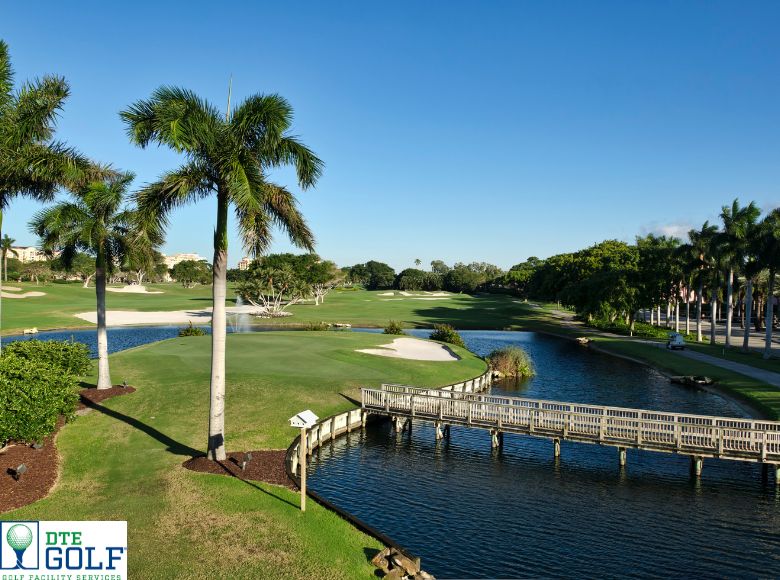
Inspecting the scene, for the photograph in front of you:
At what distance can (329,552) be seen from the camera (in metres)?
15.2

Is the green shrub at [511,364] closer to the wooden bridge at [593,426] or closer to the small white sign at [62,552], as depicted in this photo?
the wooden bridge at [593,426]

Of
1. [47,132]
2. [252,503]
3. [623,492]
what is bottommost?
[623,492]

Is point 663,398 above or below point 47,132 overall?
below

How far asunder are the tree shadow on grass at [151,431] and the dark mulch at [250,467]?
4.76 ft

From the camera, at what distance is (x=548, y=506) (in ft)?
72.5

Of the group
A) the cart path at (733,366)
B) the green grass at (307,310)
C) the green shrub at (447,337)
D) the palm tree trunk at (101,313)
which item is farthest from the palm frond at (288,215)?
the green grass at (307,310)

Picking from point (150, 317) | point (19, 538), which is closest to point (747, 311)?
point (19, 538)

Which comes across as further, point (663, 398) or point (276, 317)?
point (276, 317)

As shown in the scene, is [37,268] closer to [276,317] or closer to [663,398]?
[276,317]

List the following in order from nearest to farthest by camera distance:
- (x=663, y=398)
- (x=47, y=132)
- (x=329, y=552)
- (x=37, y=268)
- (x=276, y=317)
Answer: (x=329, y=552) → (x=47, y=132) → (x=663, y=398) → (x=276, y=317) → (x=37, y=268)

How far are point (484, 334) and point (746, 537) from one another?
72.6 meters

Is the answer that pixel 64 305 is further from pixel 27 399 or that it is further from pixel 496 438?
pixel 496 438

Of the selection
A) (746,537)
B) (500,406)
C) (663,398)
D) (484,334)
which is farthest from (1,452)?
(484,334)

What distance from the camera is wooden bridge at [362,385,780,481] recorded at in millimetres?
25812
